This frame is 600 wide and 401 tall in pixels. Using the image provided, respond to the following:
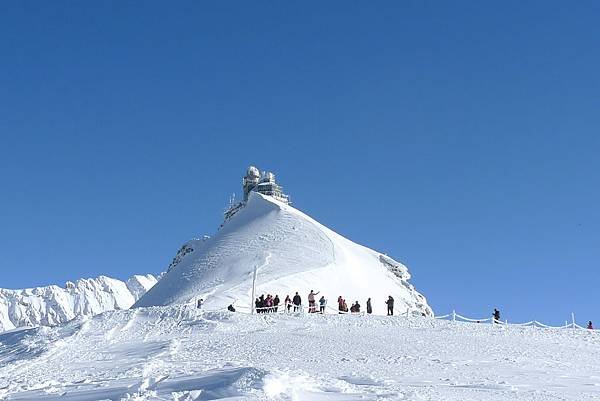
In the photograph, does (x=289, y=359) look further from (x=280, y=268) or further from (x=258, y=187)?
(x=258, y=187)

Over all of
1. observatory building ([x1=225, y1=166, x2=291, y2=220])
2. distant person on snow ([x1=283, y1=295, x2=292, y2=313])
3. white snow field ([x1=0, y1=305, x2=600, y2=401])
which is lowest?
white snow field ([x1=0, y1=305, x2=600, y2=401])

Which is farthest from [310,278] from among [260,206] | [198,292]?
[260,206]

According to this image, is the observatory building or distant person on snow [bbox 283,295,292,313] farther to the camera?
A: the observatory building

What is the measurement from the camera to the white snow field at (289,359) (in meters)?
14.7

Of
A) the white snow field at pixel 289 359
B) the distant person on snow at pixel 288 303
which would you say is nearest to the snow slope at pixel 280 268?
the distant person on snow at pixel 288 303

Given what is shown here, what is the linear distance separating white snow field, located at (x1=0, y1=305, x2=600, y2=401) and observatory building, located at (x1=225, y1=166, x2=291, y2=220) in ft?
220

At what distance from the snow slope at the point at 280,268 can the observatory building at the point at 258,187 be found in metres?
26.5

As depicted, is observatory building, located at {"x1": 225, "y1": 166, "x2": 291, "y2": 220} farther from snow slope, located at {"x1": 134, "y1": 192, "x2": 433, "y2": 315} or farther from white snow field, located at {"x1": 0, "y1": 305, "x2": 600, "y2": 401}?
white snow field, located at {"x1": 0, "y1": 305, "x2": 600, "y2": 401}

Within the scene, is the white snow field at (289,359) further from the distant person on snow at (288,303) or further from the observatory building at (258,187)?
the observatory building at (258,187)

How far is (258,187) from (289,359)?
84.4 m

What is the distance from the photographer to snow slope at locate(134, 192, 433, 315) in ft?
164

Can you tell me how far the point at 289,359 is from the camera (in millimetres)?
19656

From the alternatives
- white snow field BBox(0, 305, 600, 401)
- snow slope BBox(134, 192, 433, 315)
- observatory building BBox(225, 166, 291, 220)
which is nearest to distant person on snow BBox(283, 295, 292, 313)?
white snow field BBox(0, 305, 600, 401)

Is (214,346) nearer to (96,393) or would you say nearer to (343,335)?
(343,335)
